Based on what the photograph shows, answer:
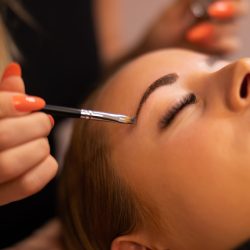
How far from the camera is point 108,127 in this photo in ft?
2.52

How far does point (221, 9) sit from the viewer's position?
1.05 metres

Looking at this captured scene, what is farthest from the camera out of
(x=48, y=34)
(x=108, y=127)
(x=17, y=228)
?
(x=48, y=34)

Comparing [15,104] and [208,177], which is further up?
[15,104]

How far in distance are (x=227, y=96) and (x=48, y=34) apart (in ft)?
2.41

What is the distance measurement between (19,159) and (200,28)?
27.3 inches

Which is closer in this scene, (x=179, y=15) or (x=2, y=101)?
(x=2, y=101)

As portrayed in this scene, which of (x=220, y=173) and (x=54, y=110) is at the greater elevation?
(x=54, y=110)

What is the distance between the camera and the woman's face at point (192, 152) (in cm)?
67

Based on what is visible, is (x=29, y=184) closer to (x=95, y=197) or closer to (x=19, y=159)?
(x=19, y=159)

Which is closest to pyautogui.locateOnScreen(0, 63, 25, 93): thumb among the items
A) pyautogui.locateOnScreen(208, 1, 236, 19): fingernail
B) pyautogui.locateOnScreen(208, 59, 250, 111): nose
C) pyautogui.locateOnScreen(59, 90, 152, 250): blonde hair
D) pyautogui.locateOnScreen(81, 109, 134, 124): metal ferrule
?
pyautogui.locateOnScreen(81, 109, 134, 124): metal ferrule

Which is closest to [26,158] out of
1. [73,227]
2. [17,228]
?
[73,227]

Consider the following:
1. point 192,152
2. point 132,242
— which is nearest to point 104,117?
point 192,152

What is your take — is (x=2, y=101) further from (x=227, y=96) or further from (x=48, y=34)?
(x=48, y=34)

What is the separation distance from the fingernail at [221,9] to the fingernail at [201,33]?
1.6 inches
